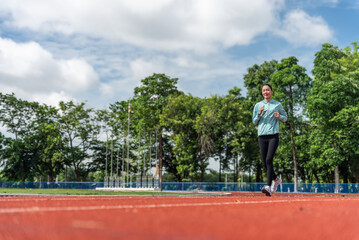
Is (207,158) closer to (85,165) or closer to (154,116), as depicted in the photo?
(154,116)

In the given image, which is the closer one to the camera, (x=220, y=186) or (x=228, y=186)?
(x=220, y=186)

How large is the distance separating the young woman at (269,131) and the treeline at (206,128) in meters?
26.1

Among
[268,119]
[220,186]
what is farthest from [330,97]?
[268,119]

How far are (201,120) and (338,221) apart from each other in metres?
38.4

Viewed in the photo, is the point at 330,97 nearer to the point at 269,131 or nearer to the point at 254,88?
the point at 254,88

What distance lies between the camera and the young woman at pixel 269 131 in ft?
22.3

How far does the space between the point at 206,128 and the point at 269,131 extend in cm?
3299

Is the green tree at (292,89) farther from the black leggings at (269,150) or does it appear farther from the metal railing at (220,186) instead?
the black leggings at (269,150)

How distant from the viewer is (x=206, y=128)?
39812 millimetres

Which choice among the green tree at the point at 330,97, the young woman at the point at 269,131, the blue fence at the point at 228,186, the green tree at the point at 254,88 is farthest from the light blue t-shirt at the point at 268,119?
the green tree at the point at 254,88

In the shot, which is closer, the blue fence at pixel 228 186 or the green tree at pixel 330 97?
the green tree at pixel 330 97

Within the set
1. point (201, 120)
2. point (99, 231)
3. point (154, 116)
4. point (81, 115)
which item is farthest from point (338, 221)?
point (81, 115)

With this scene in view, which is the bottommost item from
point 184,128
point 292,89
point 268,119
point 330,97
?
point 268,119

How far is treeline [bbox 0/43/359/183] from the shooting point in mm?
31812
